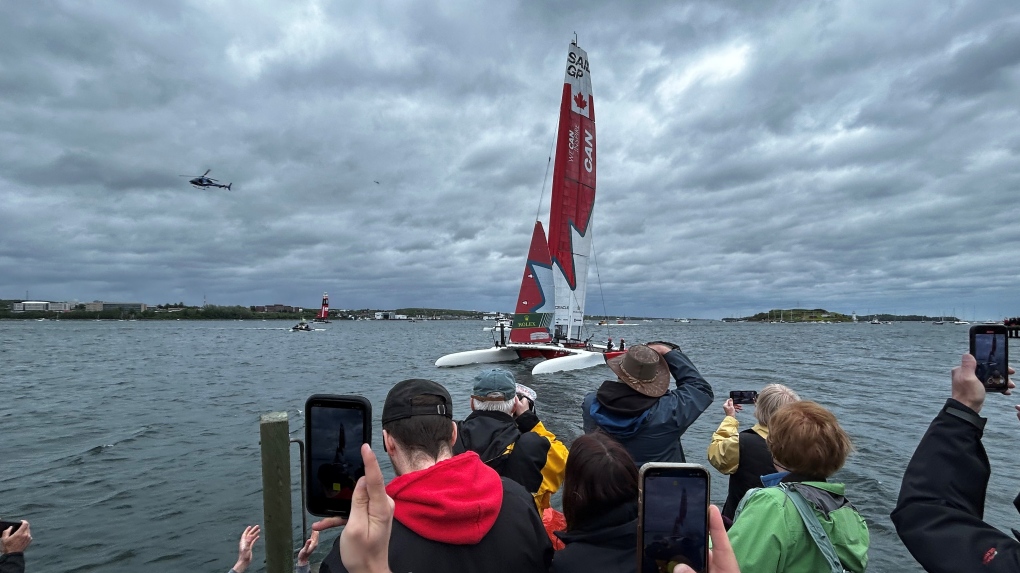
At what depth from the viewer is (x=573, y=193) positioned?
27.2 meters

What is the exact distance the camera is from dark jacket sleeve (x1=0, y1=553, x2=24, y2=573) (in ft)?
9.43

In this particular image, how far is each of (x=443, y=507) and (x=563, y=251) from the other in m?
25.7

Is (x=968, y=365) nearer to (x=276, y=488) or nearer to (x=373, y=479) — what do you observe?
(x=373, y=479)

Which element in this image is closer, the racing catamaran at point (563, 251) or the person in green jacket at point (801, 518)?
the person in green jacket at point (801, 518)

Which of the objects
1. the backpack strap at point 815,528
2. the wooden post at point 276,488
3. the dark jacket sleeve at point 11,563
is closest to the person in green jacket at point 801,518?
the backpack strap at point 815,528

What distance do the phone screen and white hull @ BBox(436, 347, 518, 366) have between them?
24882 millimetres

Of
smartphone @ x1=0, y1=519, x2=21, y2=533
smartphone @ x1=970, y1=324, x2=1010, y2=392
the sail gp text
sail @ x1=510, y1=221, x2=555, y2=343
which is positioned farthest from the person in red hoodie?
the sail gp text

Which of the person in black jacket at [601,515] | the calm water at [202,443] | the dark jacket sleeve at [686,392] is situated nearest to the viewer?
the person in black jacket at [601,515]

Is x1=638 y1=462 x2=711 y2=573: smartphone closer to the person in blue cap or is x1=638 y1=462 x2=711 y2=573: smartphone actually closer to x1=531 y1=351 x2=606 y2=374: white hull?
the person in blue cap

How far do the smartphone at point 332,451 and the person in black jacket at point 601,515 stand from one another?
2.98 ft

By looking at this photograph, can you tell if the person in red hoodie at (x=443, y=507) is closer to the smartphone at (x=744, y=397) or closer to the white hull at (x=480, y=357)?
the smartphone at (x=744, y=397)

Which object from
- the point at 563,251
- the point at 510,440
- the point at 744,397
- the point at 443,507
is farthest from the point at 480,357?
the point at 443,507

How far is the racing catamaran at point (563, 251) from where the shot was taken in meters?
26.8

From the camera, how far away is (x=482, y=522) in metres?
1.77
